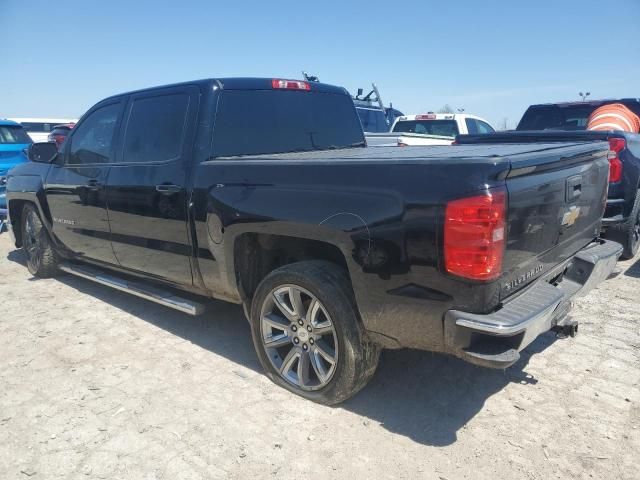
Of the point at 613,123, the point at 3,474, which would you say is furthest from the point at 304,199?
the point at 613,123

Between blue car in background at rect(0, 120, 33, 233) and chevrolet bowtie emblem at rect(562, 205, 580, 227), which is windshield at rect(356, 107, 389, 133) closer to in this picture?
blue car in background at rect(0, 120, 33, 233)

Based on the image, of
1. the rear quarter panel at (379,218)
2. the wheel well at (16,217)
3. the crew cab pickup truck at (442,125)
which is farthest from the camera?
the crew cab pickup truck at (442,125)

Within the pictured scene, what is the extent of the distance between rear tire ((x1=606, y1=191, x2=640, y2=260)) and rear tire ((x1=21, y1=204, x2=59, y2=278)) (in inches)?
244

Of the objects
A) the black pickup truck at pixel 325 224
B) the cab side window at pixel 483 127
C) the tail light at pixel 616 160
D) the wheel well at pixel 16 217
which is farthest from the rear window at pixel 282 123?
the cab side window at pixel 483 127

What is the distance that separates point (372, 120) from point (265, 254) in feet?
33.9

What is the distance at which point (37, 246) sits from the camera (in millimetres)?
5461

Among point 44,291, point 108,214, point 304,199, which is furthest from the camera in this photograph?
point 44,291

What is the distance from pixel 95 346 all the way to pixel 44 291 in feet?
6.14

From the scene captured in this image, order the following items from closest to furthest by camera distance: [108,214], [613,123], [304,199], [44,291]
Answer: [304,199] < [108,214] < [44,291] < [613,123]

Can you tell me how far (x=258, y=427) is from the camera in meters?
2.69

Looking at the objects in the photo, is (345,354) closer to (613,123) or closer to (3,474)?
(3,474)

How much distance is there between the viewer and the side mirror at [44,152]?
15.4ft

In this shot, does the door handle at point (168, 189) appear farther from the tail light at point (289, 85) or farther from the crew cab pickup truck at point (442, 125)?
the crew cab pickup truck at point (442, 125)

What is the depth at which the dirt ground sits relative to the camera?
237 cm
